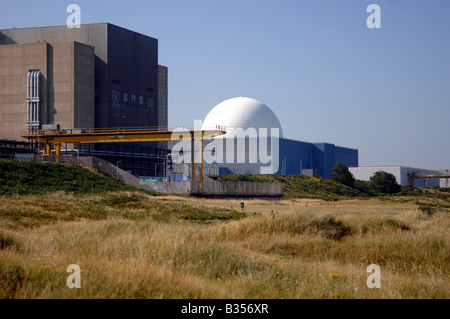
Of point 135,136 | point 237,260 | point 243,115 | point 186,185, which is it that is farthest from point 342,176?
point 237,260

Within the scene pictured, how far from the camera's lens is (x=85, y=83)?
232 ft

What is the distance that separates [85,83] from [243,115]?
123 feet

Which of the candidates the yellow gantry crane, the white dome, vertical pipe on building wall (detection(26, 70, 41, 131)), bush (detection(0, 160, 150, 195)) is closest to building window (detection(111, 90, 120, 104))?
vertical pipe on building wall (detection(26, 70, 41, 131))

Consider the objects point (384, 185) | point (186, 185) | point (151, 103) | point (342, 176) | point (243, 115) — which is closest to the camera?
point (186, 185)

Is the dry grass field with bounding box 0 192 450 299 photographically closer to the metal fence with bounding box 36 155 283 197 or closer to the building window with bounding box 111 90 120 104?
the metal fence with bounding box 36 155 283 197

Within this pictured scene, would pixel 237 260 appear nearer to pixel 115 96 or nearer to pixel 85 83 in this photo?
pixel 85 83

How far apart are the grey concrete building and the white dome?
21.4 m

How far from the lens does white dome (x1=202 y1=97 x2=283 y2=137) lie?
99.8 m

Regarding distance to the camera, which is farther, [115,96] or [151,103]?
[151,103]

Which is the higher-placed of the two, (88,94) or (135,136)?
(88,94)

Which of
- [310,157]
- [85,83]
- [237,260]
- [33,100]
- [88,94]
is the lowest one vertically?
[237,260]

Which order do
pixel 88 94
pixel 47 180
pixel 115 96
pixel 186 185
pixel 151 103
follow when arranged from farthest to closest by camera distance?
pixel 151 103 → pixel 115 96 → pixel 88 94 → pixel 186 185 → pixel 47 180
